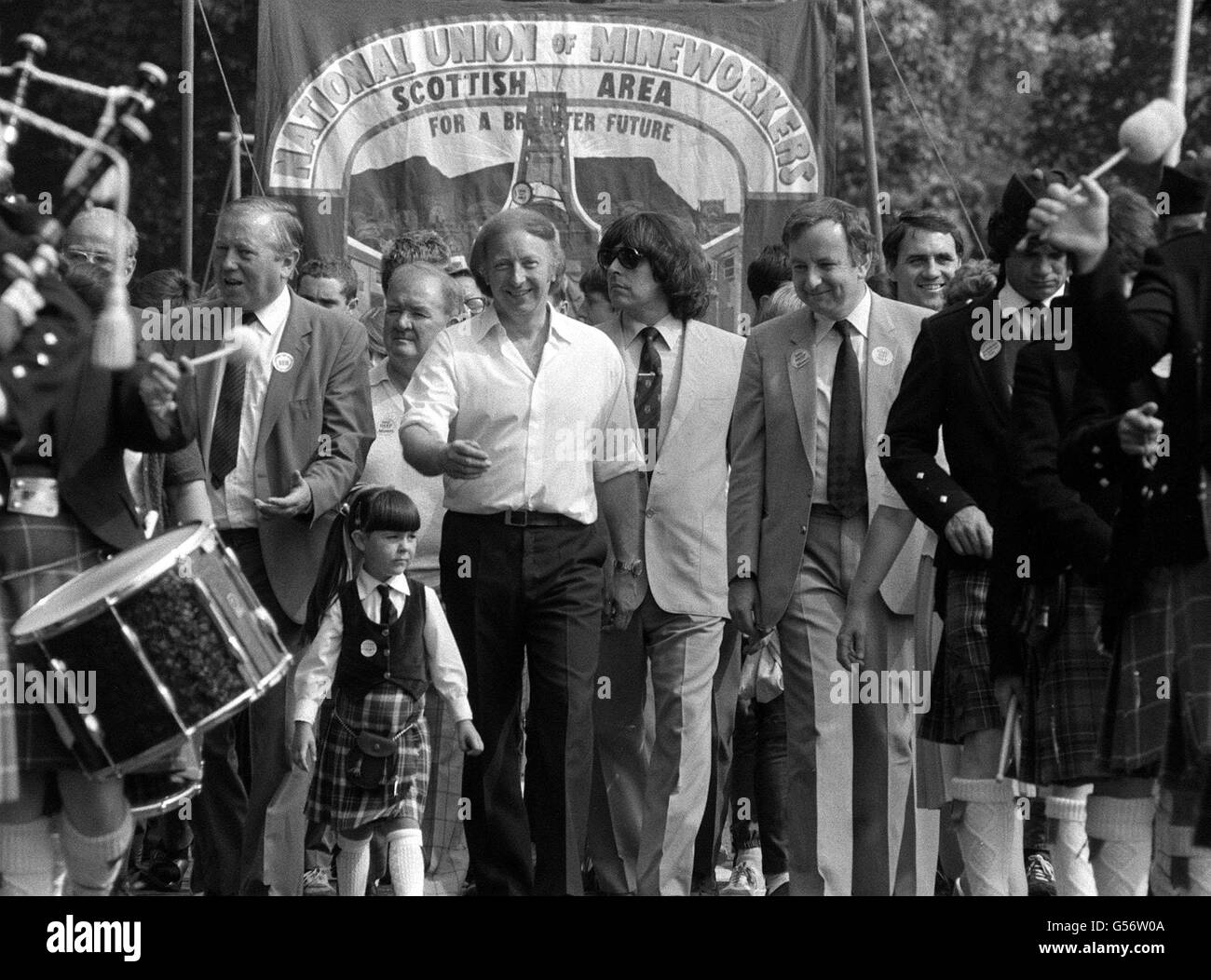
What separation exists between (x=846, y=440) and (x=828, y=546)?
0.36m

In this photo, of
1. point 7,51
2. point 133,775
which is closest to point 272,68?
point 133,775

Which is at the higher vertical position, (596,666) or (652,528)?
(652,528)

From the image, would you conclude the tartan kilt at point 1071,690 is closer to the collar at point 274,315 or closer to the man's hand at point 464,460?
the man's hand at point 464,460

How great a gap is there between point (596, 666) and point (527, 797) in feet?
1.62

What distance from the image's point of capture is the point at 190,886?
8.34m

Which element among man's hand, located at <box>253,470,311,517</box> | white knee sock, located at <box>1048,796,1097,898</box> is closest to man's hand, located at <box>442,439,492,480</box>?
man's hand, located at <box>253,470,311,517</box>

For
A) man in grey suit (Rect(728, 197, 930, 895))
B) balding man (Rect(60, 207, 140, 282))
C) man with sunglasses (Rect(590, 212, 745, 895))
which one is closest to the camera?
man in grey suit (Rect(728, 197, 930, 895))

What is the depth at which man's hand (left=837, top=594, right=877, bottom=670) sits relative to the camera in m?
7.27

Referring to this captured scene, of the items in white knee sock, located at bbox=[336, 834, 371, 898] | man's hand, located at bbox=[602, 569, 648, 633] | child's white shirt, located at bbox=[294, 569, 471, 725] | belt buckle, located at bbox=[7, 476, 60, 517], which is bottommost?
white knee sock, located at bbox=[336, 834, 371, 898]

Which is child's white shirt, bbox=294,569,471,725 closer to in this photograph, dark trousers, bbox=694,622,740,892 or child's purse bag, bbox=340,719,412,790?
child's purse bag, bbox=340,719,412,790

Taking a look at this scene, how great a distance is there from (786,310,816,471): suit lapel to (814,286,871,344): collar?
24mm

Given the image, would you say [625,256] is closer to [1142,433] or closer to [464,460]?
[464,460]

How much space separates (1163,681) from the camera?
5.31 meters
